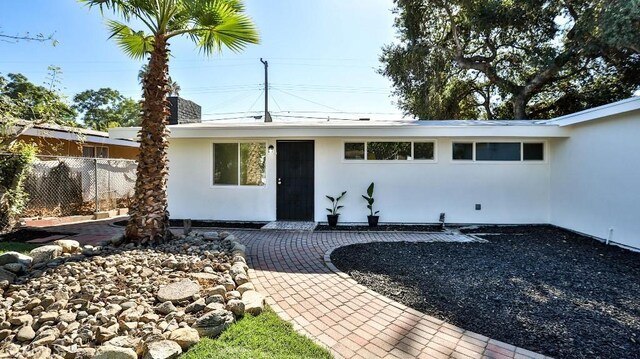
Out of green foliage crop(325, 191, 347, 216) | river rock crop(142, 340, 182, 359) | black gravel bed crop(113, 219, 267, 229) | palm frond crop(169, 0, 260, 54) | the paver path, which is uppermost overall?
palm frond crop(169, 0, 260, 54)

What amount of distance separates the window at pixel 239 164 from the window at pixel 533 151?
281 inches

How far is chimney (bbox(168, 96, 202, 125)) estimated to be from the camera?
9.59 m

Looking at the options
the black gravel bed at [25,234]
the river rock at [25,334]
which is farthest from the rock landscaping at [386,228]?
the black gravel bed at [25,234]

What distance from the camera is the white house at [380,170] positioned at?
25.4ft

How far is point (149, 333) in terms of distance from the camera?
2.55m

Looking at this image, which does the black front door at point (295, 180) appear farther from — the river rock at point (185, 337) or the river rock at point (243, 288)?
the river rock at point (185, 337)

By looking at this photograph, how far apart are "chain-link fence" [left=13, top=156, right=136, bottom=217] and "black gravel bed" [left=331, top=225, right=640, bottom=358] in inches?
336

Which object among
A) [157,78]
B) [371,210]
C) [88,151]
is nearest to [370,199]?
[371,210]

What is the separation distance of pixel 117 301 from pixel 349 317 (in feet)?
7.70

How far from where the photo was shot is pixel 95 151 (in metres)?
13.4

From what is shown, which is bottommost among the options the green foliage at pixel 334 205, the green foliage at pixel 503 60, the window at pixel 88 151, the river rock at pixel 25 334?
the river rock at pixel 25 334

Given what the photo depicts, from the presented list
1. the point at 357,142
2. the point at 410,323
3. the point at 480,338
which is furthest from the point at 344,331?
the point at 357,142

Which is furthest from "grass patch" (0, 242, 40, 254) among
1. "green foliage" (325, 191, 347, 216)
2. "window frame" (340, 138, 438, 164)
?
"window frame" (340, 138, 438, 164)

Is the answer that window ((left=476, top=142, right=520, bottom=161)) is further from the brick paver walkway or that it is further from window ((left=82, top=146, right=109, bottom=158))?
window ((left=82, top=146, right=109, bottom=158))
